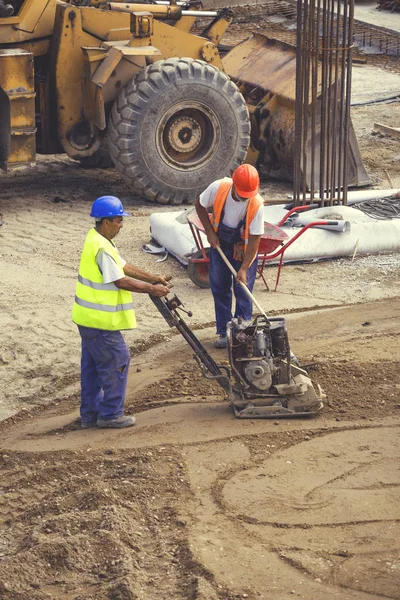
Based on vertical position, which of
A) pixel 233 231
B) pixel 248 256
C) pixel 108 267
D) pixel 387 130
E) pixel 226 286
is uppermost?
pixel 108 267

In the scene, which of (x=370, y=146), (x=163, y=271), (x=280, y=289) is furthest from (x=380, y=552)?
(x=370, y=146)

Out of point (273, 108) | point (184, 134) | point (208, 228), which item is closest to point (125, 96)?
point (184, 134)

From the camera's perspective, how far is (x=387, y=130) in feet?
49.2

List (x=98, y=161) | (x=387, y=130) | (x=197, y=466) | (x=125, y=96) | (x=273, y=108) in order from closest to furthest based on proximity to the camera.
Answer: (x=197, y=466) < (x=125, y=96) < (x=273, y=108) < (x=98, y=161) < (x=387, y=130)

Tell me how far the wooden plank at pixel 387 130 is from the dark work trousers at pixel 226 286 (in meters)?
7.48

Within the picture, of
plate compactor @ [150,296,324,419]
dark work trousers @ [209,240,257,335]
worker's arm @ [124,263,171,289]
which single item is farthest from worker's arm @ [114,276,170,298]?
dark work trousers @ [209,240,257,335]

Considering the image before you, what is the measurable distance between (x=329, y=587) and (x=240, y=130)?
8.28 m

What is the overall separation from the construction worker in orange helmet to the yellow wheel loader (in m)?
3.92

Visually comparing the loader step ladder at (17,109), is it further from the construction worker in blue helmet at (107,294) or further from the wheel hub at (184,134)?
the construction worker in blue helmet at (107,294)

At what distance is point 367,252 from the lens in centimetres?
1038

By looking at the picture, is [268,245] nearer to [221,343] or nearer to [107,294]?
[221,343]

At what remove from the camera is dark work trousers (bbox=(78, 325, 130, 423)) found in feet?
21.4

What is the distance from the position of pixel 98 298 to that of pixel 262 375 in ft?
4.03

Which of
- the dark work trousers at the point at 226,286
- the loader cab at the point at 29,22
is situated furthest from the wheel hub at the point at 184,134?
the dark work trousers at the point at 226,286
